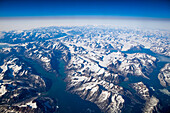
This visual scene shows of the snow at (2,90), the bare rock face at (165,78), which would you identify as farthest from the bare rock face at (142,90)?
the snow at (2,90)

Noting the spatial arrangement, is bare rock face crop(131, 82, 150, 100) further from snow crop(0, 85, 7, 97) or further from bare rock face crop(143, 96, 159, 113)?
snow crop(0, 85, 7, 97)

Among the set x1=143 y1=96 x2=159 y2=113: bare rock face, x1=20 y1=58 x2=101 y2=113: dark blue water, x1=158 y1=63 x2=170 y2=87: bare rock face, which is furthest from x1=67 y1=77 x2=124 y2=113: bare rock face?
x1=158 y1=63 x2=170 y2=87: bare rock face

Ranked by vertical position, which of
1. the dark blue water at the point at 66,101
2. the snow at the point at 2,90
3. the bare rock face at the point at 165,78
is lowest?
the dark blue water at the point at 66,101

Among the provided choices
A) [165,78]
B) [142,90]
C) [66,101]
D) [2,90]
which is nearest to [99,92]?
[66,101]

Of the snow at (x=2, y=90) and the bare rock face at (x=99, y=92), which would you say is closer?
the snow at (x=2, y=90)

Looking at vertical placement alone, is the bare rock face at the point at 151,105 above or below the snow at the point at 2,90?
below

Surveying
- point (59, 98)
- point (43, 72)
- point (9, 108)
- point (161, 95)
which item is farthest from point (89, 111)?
point (43, 72)

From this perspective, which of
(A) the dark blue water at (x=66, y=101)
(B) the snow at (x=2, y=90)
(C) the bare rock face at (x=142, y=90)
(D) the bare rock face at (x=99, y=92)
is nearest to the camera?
(A) the dark blue water at (x=66, y=101)

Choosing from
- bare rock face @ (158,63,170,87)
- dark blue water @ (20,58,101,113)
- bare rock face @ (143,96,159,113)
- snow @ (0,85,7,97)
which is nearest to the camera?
bare rock face @ (143,96,159,113)

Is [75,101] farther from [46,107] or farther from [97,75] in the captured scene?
Answer: [97,75]

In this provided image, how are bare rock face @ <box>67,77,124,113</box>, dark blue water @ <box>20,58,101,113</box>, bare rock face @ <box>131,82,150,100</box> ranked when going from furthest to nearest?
bare rock face @ <box>131,82,150,100</box> < bare rock face @ <box>67,77,124,113</box> < dark blue water @ <box>20,58,101,113</box>

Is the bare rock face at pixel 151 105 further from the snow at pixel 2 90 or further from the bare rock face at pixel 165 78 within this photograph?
the snow at pixel 2 90

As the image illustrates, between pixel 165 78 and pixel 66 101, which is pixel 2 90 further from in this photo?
pixel 165 78
